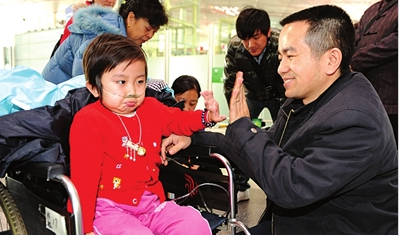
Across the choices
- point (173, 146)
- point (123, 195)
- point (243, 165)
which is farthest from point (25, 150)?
point (243, 165)

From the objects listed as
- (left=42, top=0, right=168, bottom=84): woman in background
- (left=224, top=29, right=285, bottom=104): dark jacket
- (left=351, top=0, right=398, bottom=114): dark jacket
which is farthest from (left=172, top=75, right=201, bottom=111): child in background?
(left=351, top=0, right=398, bottom=114): dark jacket

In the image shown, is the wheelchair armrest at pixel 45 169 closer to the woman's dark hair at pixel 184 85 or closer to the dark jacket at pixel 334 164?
the dark jacket at pixel 334 164

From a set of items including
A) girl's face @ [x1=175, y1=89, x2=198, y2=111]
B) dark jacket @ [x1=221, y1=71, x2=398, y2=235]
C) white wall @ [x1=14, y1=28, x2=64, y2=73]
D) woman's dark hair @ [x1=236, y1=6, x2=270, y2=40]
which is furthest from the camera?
white wall @ [x1=14, y1=28, x2=64, y2=73]

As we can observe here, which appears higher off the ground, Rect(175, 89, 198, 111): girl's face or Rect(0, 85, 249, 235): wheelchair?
Rect(0, 85, 249, 235): wheelchair

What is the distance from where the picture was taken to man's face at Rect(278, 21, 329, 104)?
3.33 ft

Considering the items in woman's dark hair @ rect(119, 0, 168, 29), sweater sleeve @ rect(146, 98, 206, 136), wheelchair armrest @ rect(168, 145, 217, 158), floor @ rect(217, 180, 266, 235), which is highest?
woman's dark hair @ rect(119, 0, 168, 29)

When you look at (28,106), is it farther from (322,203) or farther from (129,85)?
(322,203)

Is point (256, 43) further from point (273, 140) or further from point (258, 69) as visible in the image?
point (273, 140)

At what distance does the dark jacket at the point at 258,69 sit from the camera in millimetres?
2529

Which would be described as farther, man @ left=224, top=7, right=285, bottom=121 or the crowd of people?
man @ left=224, top=7, right=285, bottom=121

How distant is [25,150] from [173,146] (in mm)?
535

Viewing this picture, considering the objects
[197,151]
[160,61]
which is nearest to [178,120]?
[197,151]

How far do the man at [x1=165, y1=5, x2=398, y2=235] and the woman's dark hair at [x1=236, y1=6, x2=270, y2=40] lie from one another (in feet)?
4.25

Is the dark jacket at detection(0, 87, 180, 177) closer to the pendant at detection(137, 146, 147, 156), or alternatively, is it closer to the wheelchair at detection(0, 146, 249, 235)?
the wheelchair at detection(0, 146, 249, 235)
